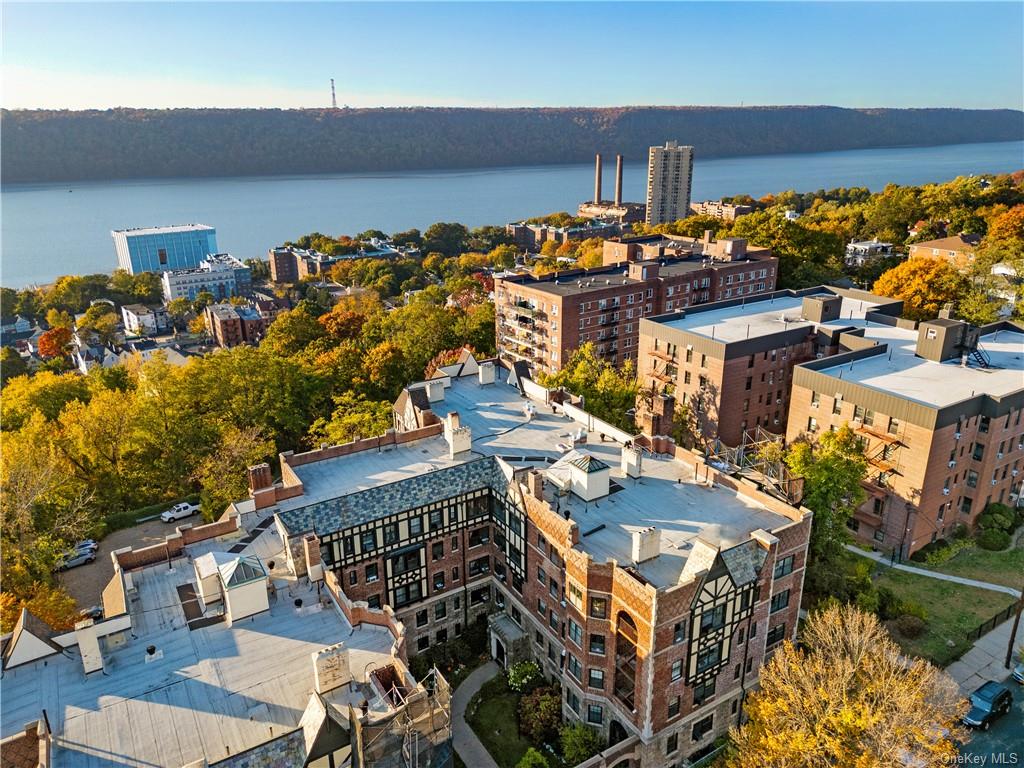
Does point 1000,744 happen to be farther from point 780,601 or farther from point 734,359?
point 734,359

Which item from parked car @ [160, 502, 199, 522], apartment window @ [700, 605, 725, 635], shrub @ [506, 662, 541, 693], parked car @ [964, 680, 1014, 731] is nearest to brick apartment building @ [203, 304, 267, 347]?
parked car @ [160, 502, 199, 522]

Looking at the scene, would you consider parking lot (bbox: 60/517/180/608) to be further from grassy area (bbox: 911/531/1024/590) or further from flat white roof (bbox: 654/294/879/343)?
grassy area (bbox: 911/531/1024/590)

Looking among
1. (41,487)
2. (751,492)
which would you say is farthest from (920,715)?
(41,487)

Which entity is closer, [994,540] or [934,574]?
[934,574]

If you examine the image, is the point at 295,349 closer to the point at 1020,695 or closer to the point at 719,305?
the point at 719,305

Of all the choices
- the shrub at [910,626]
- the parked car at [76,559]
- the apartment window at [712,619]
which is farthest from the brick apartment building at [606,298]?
the apartment window at [712,619]

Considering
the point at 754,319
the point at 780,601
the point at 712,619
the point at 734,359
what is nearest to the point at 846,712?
the point at 712,619
